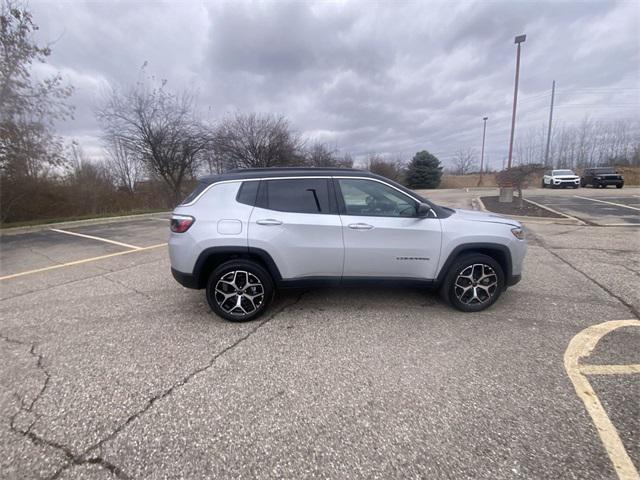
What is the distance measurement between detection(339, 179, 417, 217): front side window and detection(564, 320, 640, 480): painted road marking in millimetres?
2049

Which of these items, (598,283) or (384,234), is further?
(598,283)

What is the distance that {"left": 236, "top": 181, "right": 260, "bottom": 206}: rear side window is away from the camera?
3.51 meters

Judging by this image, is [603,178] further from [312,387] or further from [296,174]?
[312,387]

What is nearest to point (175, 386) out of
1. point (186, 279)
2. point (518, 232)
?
point (186, 279)

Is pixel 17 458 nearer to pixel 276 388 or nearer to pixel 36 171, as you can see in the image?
pixel 276 388

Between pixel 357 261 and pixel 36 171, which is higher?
pixel 36 171

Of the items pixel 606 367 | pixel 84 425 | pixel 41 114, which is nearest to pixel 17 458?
pixel 84 425

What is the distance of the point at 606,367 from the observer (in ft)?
8.48

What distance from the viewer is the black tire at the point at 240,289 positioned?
3438 mm

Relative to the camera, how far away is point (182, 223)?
3.40m

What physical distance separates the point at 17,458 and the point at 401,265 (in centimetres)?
351

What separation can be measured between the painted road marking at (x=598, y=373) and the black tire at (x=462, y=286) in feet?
2.87

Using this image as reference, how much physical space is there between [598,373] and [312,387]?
2.47 meters

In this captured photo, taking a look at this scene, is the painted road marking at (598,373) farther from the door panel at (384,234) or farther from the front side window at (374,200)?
the front side window at (374,200)
